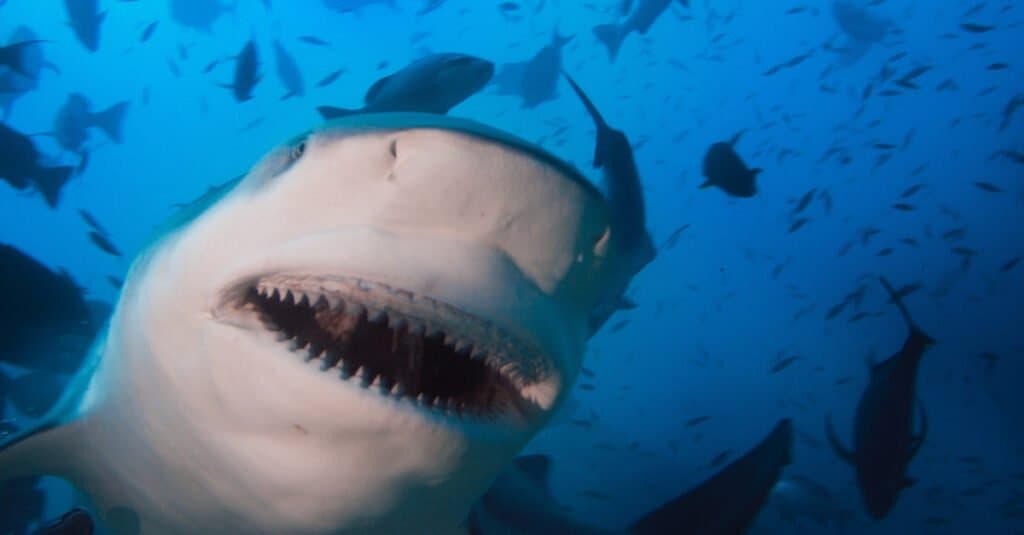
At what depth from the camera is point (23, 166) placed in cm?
579

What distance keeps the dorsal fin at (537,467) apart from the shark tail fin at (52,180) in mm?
5237

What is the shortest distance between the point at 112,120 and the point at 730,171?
1216 cm

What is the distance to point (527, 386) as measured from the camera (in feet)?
5.67

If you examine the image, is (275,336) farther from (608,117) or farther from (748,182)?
(608,117)

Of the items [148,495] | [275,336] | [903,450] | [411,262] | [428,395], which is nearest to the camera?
[411,262]

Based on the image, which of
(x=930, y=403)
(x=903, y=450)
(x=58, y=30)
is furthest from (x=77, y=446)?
(x=58, y=30)

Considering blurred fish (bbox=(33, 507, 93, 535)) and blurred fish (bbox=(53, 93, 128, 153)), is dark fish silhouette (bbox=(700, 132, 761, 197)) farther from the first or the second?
blurred fish (bbox=(53, 93, 128, 153))

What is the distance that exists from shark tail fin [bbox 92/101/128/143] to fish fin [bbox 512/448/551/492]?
11115 mm

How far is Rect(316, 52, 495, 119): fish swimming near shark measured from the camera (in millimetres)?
5707

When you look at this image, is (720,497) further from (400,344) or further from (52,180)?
(52,180)

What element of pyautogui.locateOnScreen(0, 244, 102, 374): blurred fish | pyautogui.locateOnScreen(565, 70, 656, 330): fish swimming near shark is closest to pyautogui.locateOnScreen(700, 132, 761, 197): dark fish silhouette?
pyautogui.locateOnScreen(565, 70, 656, 330): fish swimming near shark

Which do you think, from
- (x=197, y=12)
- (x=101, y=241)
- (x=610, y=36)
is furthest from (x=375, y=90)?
(x=197, y=12)

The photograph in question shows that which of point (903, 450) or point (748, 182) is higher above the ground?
point (748, 182)

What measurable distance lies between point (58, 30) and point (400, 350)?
4014cm
